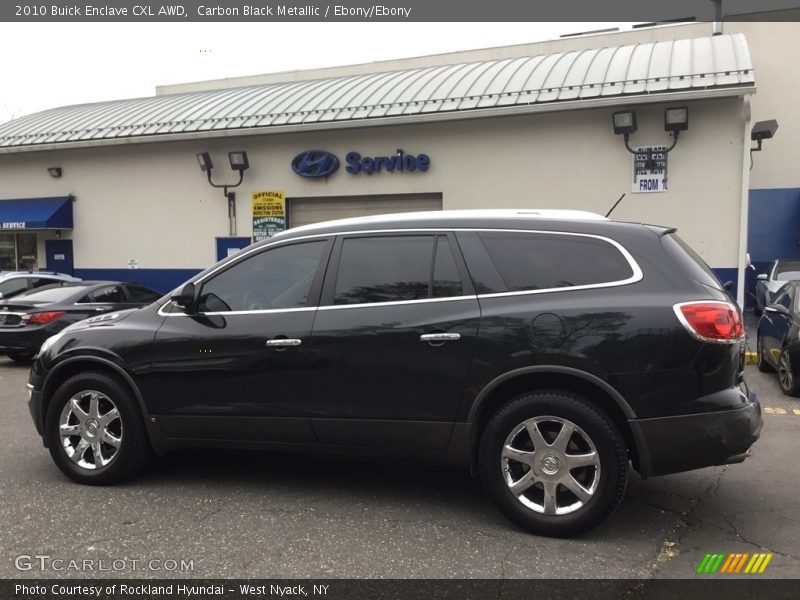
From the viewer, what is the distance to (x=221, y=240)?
15234mm

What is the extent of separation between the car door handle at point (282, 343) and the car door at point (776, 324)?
634 centimetres

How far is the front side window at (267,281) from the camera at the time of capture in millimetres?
4324

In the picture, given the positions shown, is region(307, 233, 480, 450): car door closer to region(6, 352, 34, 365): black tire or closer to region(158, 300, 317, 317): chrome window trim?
region(158, 300, 317, 317): chrome window trim

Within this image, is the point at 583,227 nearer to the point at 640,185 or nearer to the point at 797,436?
the point at 797,436

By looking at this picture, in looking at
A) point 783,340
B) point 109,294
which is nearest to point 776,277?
point 783,340

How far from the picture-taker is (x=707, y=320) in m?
3.54

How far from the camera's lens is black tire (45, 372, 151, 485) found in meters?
4.52

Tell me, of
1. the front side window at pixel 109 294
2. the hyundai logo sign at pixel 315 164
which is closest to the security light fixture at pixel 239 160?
the hyundai logo sign at pixel 315 164

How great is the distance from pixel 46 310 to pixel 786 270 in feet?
48.7

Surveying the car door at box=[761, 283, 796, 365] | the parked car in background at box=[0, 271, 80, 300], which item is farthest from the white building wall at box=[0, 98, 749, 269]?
the parked car in background at box=[0, 271, 80, 300]

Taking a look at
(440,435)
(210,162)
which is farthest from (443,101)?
(440,435)

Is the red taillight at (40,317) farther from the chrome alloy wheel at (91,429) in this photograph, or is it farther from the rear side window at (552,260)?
the rear side window at (552,260)

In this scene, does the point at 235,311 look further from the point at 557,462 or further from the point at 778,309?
the point at 778,309

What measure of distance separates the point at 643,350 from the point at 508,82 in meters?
11.1
